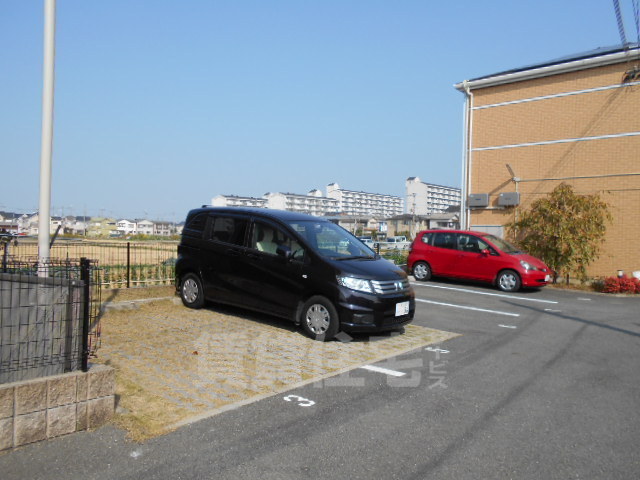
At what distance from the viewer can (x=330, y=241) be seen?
7480 mm

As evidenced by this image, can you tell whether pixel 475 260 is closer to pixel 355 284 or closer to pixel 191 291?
pixel 355 284

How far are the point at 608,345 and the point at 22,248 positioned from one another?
925 cm

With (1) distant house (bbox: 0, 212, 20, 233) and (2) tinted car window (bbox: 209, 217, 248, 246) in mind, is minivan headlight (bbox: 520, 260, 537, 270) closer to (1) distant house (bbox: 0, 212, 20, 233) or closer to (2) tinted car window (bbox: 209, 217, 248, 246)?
(2) tinted car window (bbox: 209, 217, 248, 246)

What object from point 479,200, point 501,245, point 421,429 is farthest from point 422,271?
point 421,429

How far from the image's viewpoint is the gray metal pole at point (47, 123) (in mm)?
5828

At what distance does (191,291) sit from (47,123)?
3.65 meters

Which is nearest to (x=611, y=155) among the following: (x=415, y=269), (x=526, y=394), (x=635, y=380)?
(x=415, y=269)

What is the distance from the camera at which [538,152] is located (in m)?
17.6

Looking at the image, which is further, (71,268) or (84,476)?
(71,268)

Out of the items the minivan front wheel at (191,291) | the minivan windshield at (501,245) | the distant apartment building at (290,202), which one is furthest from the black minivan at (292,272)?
the distant apartment building at (290,202)

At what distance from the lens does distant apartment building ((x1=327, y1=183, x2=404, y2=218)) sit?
441 ft

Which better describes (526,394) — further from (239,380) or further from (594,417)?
(239,380)

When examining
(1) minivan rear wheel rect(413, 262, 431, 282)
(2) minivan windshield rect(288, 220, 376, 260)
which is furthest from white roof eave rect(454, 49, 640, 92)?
(2) minivan windshield rect(288, 220, 376, 260)

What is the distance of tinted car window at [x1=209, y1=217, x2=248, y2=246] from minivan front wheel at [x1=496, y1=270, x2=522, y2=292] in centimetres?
828
